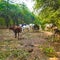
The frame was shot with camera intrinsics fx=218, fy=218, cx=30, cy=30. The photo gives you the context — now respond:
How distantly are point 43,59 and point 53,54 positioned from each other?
5.52 feet

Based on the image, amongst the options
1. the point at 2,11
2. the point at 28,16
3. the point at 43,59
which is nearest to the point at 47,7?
the point at 43,59

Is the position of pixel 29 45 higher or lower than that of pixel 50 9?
lower

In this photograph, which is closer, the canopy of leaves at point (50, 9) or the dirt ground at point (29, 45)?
the dirt ground at point (29, 45)

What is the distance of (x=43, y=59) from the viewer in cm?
980

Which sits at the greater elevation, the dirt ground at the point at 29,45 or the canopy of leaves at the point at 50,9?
the canopy of leaves at the point at 50,9

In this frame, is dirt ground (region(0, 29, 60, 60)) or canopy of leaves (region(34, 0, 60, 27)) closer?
dirt ground (region(0, 29, 60, 60))

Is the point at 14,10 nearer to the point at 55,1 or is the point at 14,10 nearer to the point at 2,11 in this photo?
the point at 2,11

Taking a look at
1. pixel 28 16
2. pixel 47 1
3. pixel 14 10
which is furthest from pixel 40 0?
pixel 28 16

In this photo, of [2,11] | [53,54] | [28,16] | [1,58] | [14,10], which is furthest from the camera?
[28,16]

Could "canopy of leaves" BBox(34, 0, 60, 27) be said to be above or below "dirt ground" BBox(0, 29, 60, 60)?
above

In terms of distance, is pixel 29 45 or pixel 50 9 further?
pixel 50 9

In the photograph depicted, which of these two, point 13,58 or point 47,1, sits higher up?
point 47,1

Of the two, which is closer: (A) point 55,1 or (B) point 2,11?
(A) point 55,1

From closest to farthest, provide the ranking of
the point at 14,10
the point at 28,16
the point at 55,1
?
the point at 55,1
the point at 14,10
the point at 28,16
